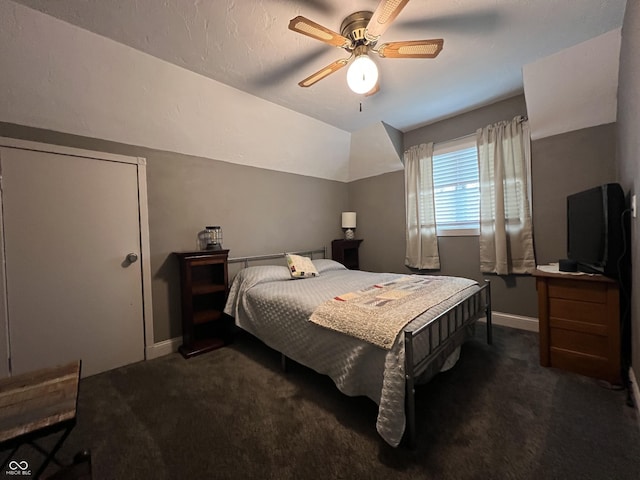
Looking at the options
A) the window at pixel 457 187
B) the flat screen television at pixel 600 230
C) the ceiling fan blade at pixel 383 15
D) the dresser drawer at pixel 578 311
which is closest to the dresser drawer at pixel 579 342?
the dresser drawer at pixel 578 311

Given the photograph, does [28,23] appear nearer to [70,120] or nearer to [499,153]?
[70,120]

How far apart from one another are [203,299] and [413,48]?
305 cm

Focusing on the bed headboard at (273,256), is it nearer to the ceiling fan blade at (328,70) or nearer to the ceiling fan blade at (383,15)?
the ceiling fan blade at (328,70)

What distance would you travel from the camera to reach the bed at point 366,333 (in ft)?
4.40

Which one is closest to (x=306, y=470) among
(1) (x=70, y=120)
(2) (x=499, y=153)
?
(1) (x=70, y=120)

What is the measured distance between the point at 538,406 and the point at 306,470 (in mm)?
1555

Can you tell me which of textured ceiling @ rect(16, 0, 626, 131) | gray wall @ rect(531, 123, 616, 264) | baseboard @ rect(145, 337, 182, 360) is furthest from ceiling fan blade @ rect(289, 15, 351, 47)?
baseboard @ rect(145, 337, 182, 360)

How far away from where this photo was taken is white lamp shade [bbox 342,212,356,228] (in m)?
4.20

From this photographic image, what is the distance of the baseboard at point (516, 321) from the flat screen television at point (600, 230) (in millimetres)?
1032

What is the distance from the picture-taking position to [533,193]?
110 inches

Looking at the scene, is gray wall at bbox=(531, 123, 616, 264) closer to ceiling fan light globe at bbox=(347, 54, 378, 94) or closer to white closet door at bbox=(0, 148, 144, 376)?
ceiling fan light globe at bbox=(347, 54, 378, 94)

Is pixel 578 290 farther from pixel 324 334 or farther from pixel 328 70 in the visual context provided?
pixel 328 70

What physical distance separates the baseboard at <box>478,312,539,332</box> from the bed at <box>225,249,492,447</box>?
2.35 feet

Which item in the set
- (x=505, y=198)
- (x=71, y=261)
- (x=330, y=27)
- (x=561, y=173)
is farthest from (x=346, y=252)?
(x=71, y=261)
